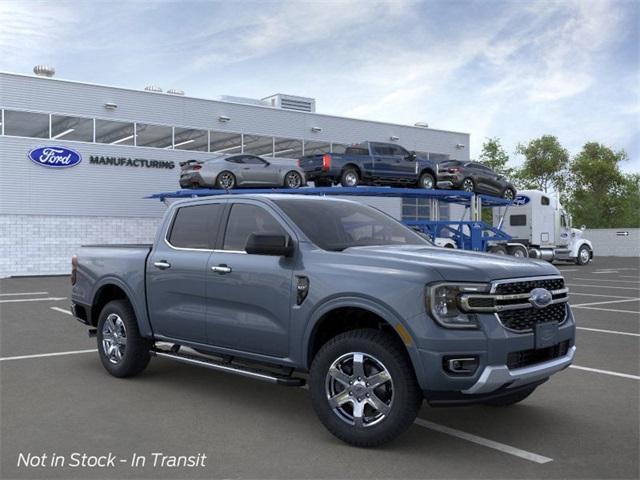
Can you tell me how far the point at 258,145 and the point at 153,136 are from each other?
558 centimetres

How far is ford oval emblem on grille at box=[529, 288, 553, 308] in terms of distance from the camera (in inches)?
187

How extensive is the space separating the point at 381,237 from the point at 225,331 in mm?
1567

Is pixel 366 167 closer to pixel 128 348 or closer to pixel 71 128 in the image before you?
pixel 71 128

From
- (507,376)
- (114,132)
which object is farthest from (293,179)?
(507,376)

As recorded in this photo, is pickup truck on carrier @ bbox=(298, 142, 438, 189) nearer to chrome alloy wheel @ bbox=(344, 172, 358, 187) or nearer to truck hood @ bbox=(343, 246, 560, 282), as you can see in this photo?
chrome alloy wheel @ bbox=(344, 172, 358, 187)

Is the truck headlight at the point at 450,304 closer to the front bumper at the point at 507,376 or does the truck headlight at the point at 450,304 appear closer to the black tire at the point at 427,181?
the front bumper at the point at 507,376

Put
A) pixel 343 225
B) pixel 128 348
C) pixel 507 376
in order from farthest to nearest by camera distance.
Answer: pixel 128 348 < pixel 343 225 < pixel 507 376

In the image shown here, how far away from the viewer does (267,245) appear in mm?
5176

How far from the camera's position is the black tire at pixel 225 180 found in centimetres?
2459

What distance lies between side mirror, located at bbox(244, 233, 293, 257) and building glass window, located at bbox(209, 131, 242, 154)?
1121 inches

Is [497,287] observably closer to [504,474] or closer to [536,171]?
[504,474]

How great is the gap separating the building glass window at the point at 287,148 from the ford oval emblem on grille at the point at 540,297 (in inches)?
1204

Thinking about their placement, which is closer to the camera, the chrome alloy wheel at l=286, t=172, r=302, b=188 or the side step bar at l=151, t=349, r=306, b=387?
the side step bar at l=151, t=349, r=306, b=387

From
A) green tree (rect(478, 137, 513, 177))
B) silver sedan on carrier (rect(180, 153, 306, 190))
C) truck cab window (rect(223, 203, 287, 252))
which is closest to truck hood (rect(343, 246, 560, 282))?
truck cab window (rect(223, 203, 287, 252))
